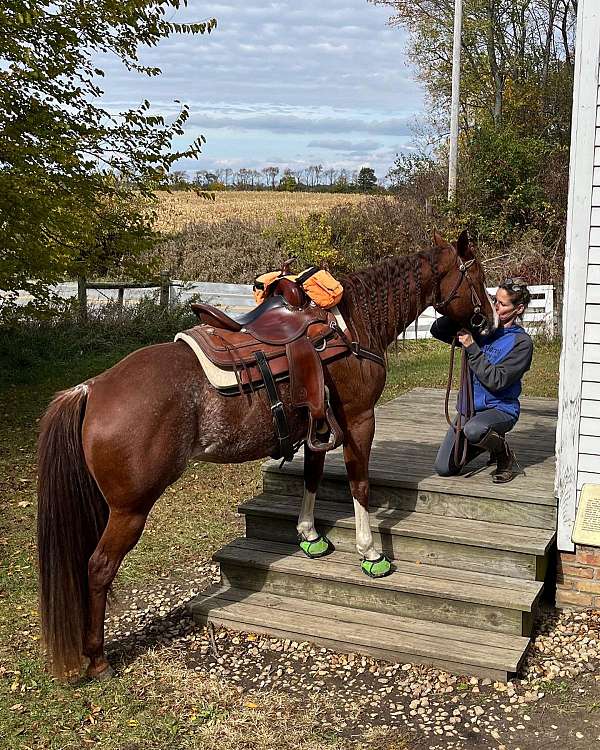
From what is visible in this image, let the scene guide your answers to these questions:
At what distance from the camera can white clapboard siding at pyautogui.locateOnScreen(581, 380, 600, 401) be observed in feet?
14.7

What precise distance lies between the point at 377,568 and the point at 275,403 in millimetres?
1123

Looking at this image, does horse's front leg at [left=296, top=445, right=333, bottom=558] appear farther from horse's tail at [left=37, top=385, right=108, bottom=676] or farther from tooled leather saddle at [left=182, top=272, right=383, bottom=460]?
horse's tail at [left=37, top=385, right=108, bottom=676]

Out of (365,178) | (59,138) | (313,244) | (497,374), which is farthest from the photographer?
(365,178)

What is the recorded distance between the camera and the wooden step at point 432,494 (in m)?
4.67

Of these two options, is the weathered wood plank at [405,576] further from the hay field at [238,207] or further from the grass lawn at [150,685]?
the hay field at [238,207]

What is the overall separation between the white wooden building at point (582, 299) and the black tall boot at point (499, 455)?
0.42 meters

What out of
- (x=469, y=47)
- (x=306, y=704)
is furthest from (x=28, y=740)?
(x=469, y=47)

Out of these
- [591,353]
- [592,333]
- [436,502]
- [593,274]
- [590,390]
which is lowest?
[436,502]

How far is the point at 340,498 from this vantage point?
523 cm

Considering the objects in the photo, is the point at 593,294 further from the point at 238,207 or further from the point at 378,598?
the point at 238,207

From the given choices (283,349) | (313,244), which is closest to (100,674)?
(283,349)

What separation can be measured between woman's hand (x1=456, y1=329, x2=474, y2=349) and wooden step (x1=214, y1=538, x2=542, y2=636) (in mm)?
1315

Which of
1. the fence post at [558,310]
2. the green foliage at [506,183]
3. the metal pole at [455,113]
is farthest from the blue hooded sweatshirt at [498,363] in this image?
the metal pole at [455,113]

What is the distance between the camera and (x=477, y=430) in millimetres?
4934
